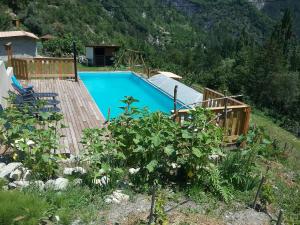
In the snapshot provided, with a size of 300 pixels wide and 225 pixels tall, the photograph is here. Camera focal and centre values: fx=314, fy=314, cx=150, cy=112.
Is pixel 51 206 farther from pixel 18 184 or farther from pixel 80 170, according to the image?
pixel 80 170

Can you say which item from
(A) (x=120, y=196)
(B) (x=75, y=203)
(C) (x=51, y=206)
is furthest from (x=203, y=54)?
(C) (x=51, y=206)

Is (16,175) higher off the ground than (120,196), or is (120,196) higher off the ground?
(16,175)

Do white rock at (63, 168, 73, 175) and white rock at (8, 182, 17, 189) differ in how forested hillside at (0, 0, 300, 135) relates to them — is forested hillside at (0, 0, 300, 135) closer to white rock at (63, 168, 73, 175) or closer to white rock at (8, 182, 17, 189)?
white rock at (63, 168, 73, 175)

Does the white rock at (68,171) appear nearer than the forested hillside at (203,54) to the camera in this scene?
Yes

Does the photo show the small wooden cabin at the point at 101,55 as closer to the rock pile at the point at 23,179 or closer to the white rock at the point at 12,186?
the rock pile at the point at 23,179

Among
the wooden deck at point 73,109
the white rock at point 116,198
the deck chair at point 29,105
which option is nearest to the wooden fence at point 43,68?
the wooden deck at point 73,109

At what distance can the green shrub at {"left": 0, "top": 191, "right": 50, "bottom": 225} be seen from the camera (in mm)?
3277

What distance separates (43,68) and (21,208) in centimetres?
1171

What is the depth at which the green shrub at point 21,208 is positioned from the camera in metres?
3.28

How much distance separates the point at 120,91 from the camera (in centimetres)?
1659

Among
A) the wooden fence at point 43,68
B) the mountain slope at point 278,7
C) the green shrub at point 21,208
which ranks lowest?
the wooden fence at point 43,68

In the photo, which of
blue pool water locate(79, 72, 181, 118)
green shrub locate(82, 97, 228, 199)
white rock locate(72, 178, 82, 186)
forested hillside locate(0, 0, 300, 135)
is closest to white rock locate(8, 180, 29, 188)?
white rock locate(72, 178, 82, 186)

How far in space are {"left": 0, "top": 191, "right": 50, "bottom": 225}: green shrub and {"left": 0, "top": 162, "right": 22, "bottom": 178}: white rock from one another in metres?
0.80

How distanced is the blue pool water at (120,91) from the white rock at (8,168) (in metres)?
7.62
